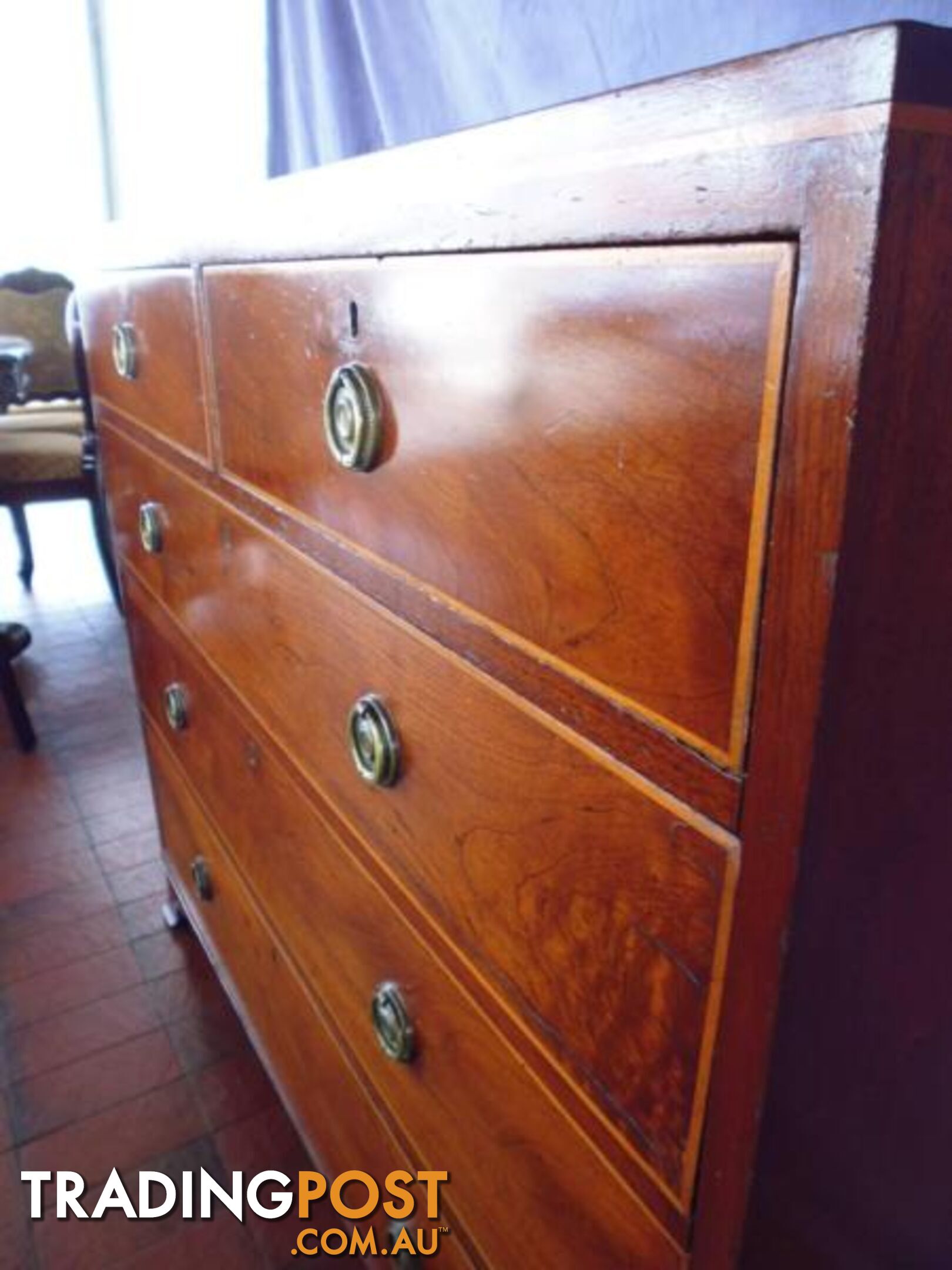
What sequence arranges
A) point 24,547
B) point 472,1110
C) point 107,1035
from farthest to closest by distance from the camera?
point 24,547
point 107,1035
point 472,1110

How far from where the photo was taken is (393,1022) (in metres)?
0.67

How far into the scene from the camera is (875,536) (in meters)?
0.29

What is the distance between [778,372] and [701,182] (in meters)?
0.07

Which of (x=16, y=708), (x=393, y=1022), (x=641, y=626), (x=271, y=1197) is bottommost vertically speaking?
(x=271, y=1197)

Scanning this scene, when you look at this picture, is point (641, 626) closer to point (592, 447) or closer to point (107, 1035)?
point (592, 447)

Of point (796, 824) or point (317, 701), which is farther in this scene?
point (317, 701)

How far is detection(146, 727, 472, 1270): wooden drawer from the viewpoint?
804 mm

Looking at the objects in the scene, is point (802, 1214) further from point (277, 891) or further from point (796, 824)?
point (277, 891)

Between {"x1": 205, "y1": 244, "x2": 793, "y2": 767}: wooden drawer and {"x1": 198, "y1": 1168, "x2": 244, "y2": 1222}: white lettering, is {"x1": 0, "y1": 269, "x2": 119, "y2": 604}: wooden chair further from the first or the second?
{"x1": 205, "y1": 244, "x2": 793, "y2": 767}: wooden drawer

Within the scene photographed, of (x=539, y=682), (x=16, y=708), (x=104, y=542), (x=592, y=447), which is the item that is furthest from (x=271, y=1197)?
(x=104, y=542)

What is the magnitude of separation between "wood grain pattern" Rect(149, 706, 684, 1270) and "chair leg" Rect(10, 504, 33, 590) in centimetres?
273

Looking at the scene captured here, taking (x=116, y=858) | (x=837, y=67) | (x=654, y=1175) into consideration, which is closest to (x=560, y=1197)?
(x=654, y=1175)

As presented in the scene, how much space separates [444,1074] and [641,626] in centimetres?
40

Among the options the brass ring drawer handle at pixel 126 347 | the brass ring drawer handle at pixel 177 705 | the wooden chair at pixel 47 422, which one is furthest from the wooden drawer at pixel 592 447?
the wooden chair at pixel 47 422
